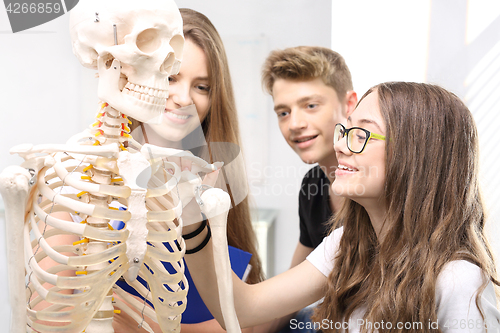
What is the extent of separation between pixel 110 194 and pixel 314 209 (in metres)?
1.18

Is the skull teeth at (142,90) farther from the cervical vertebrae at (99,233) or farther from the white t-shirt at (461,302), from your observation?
the white t-shirt at (461,302)

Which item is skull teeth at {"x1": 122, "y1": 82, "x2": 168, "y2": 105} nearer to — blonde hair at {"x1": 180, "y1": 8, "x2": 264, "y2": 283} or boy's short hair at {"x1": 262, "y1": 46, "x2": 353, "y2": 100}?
blonde hair at {"x1": 180, "y1": 8, "x2": 264, "y2": 283}

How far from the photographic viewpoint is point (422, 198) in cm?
94

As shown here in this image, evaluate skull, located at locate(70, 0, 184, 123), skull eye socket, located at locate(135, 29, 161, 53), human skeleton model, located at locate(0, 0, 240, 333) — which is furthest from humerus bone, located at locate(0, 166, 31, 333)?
skull eye socket, located at locate(135, 29, 161, 53)

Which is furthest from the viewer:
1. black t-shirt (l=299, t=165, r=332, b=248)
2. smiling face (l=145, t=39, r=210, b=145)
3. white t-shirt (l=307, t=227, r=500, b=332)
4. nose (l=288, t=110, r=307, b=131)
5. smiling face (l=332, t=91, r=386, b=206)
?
black t-shirt (l=299, t=165, r=332, b=248)

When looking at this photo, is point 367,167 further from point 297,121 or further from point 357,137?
point 297,121

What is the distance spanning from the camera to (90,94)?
4.02 feet

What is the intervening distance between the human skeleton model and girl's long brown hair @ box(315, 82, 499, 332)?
44cm

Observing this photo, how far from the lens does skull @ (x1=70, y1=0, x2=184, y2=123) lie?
2.18 ft

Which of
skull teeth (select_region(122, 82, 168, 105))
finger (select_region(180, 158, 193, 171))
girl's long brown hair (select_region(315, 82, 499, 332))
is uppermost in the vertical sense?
skull teeth (select_region(122, 82, 168, 105))

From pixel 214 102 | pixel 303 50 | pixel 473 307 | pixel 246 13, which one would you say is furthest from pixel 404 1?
pixel 473 307

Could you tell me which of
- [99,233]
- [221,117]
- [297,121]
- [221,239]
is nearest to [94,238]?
[99,233]

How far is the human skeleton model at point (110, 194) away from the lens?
0.62 metres

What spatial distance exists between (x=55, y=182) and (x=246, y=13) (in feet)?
3.84
